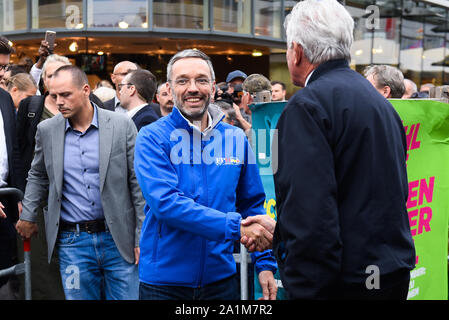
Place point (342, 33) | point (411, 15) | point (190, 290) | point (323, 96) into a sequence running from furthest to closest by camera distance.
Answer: point (411, 15) → point (190, 290) → point (342, 33) → point (323, 96)

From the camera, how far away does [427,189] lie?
3732 mm

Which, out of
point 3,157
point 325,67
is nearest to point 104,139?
point 3,157

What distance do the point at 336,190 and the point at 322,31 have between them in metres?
0.64

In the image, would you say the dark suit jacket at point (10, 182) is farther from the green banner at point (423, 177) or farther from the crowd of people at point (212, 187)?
the green banner at point (423, 177)

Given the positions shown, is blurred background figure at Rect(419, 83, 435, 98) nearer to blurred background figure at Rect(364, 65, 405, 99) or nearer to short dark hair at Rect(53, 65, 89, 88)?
blurred background figure at Rect(364, 65, 405, 99)

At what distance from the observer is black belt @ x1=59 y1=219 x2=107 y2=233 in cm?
371

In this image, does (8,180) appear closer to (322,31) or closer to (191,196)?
(191,196)

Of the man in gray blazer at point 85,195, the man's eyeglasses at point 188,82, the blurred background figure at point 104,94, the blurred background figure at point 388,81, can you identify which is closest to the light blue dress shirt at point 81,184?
the man in gray blazer at point 85,195

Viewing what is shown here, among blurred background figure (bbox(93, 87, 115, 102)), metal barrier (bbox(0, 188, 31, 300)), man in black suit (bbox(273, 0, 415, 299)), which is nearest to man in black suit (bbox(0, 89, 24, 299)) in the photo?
metal barrier (bbox(0, 188, 31, 300))

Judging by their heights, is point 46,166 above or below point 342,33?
below

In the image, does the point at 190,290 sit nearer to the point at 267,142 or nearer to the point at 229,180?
the point at 229,180

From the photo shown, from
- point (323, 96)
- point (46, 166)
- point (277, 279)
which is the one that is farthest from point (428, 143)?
point (46, 166)

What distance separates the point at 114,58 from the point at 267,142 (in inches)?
589

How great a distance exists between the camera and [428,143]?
3.72 metres
